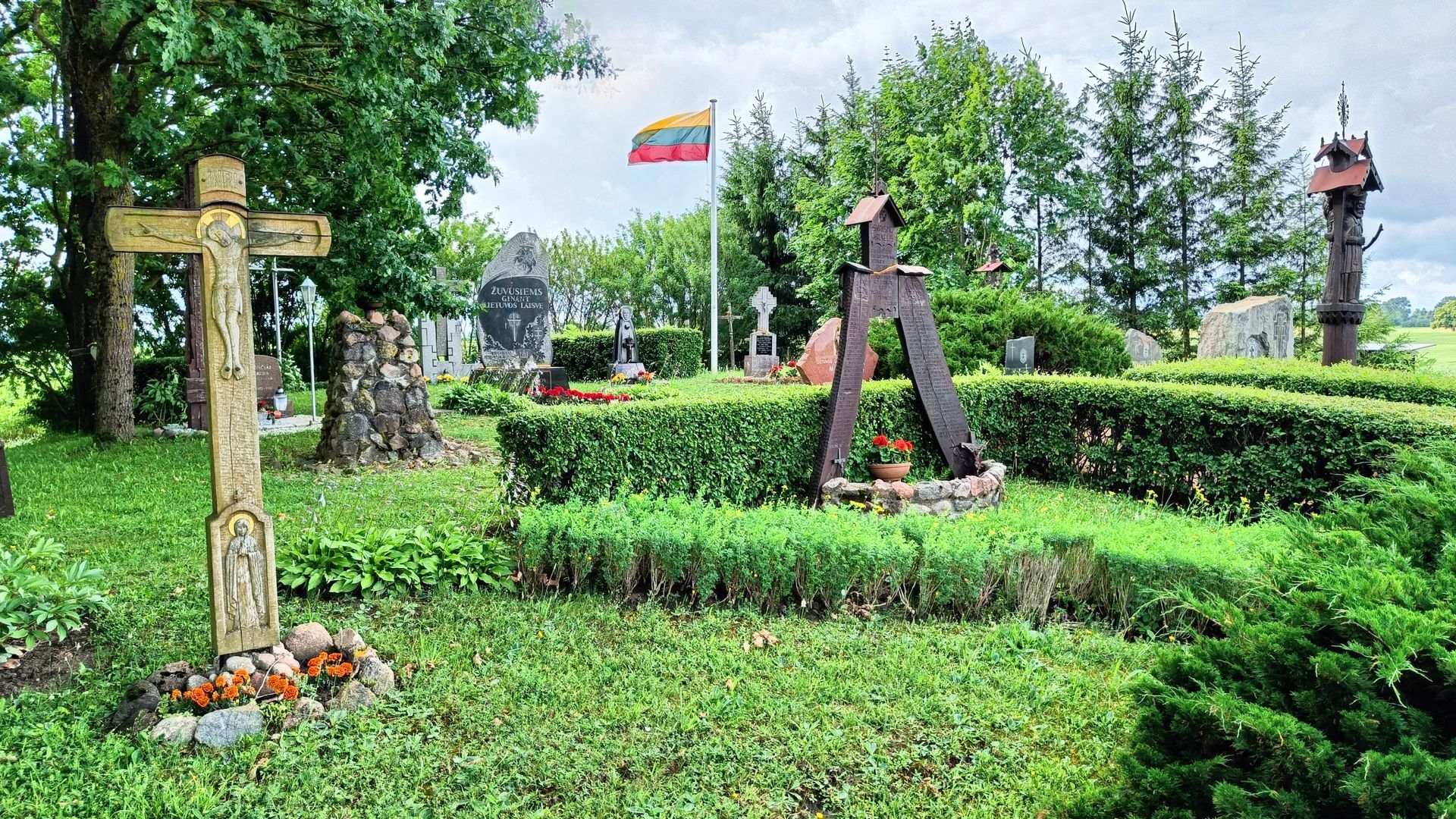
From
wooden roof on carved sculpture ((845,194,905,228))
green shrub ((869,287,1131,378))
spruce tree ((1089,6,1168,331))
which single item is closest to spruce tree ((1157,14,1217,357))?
spruce tree ((1089,6,1168,331))

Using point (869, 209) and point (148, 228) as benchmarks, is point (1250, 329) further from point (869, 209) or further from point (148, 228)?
point (148, 228)

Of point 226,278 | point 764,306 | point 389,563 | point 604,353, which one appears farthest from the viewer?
point 764,306

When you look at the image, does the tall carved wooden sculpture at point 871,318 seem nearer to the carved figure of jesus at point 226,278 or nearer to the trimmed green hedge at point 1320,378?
the trimmed green hedge at point 1320,378

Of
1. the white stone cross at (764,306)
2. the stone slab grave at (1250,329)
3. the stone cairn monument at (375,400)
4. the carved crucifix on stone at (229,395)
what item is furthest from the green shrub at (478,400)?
the stone slab grave at (1250,329)

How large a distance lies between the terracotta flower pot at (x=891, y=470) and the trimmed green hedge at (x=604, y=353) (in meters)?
13.1

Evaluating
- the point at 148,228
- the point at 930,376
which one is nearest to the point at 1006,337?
the point at 930,376

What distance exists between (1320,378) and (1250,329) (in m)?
7.14

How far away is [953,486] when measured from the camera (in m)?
6.73

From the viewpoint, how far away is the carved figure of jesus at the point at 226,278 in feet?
11.1

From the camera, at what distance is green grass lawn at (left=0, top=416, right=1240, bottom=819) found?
9.05 ft

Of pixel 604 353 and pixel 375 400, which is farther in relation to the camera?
pixel 604 353

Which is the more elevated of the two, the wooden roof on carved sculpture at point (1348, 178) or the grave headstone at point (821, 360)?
the wooden roof on carved sculpture at point (1348, 178)

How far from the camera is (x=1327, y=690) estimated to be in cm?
174

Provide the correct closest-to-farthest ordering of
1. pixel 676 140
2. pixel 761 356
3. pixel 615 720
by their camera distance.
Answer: pixel 615 720 → pixel 676 140 → pixel 761 356
